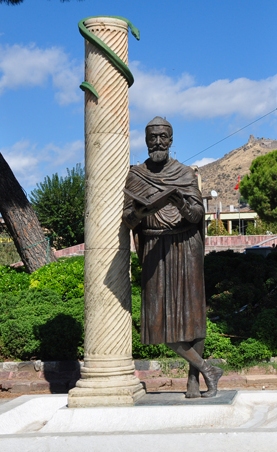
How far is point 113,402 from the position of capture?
20.7 feet

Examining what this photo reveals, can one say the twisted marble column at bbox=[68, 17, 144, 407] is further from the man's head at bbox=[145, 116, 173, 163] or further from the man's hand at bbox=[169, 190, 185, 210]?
the man's hand at bbox=[169, 190, 185, 210]

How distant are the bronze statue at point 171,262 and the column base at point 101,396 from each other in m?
0.46

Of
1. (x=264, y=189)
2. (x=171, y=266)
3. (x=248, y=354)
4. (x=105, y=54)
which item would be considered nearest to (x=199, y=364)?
(x=171, y=266)

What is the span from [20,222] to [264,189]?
3111 centimetres

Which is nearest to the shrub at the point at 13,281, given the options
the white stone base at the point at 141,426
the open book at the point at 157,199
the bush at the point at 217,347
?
the bush at the point at 217,347

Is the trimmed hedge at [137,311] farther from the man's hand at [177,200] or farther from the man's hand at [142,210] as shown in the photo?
the man's hand at [177,200]

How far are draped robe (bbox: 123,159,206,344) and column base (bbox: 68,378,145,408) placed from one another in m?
0.46

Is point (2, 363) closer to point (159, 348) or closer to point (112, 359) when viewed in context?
point (159, 348)

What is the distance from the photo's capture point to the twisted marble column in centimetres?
659

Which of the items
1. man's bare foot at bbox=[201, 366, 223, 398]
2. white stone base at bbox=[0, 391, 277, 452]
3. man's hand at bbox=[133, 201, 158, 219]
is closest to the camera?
white stone base at bbox=[0, 391, 277, 452]

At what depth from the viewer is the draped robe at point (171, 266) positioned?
6.32 meters

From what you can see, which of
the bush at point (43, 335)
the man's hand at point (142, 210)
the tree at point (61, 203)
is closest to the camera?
the man's hand at point (142, 210)

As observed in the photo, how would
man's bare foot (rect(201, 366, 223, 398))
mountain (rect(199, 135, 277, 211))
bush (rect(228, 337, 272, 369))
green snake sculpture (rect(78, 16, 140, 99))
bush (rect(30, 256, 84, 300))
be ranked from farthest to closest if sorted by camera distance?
mountain (rect(199, 135, 277, 211))
bush (rect(30, 256, 84, 300))
bush (rect(228, 337, 272, 369))
green snake sculpture (rect(78, 16, 140, 99))
man's bare foot (rect(201, 366, 223, 398))

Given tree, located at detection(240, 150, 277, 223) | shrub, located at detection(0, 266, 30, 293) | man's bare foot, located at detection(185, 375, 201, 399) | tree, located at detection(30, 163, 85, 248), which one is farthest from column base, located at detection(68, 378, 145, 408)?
tree, located at detection(240, 150, 277, 223)
